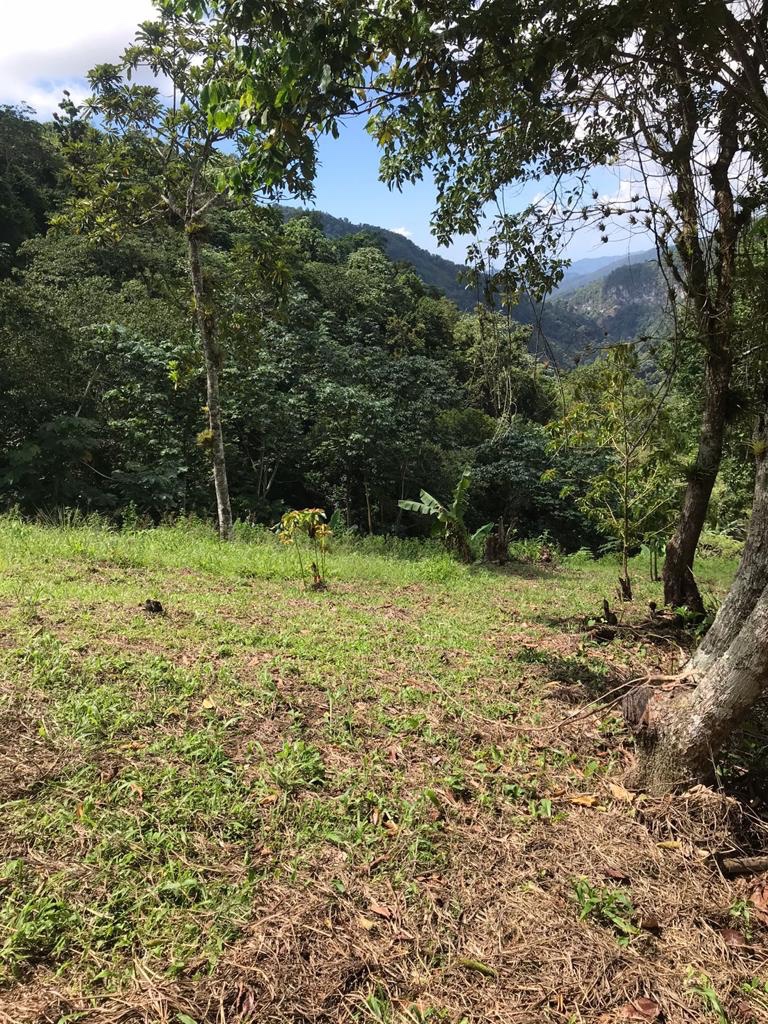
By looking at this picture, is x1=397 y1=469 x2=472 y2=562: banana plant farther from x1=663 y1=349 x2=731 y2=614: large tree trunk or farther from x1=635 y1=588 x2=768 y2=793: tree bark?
x1=635 y1=588 x2=768 y2=793: tree bark

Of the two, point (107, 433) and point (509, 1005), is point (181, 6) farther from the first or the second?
point (107, 433)

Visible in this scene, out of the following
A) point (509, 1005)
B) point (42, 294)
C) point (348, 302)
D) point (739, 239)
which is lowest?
point (509, 1005)

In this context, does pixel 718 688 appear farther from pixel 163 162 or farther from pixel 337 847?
pixel 163 162

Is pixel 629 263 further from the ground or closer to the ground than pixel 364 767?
further from the ground

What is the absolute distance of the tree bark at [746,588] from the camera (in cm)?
281

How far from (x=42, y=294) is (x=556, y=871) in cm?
1614

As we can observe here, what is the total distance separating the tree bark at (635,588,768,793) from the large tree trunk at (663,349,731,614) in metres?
3.56

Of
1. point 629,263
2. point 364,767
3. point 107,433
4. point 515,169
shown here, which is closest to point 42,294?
point 107,433

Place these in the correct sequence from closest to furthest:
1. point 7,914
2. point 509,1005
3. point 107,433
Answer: point 509,1005 → point 7,914 → point 107,433

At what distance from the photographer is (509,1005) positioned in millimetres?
1870

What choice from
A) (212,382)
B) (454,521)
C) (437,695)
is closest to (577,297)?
(454,521)

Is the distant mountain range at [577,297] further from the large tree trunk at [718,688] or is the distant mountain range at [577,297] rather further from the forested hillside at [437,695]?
the large tree trunk at [718,688]

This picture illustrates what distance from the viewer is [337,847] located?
96.8 inches

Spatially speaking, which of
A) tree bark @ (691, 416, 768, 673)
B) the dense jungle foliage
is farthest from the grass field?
the dense jungle foliage
